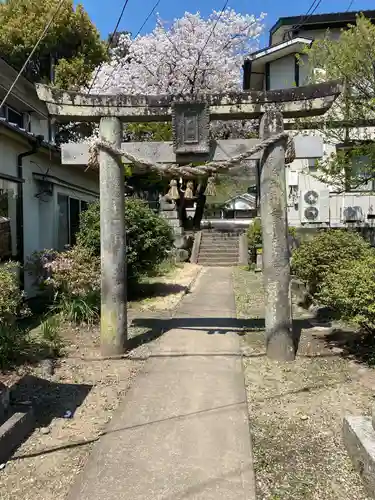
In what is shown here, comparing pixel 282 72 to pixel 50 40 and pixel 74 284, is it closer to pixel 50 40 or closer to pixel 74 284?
pixel 50 40

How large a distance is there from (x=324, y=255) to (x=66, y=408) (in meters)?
5.09

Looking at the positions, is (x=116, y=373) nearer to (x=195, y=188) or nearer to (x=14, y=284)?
(x=14, y=284)

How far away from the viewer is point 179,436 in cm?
381

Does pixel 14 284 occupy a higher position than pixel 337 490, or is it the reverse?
pixel 14 284

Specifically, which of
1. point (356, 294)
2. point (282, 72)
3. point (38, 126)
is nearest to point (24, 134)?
point (38, 126)

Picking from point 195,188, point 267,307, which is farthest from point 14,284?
point 195,188

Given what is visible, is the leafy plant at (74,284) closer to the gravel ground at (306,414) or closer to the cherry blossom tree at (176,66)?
the gravel ground at (306,414)

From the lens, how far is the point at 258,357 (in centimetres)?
605

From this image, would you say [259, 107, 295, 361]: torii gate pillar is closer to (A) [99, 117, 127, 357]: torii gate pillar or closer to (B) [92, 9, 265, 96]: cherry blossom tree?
(A) [99, 117, 127, 357]: torii gate pillar

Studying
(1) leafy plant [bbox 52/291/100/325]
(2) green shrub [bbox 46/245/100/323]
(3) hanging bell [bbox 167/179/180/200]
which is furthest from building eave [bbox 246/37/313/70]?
(1) leafy plant [bbox 52/291/100/325]

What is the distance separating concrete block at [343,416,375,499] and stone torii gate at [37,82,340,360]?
239 cm

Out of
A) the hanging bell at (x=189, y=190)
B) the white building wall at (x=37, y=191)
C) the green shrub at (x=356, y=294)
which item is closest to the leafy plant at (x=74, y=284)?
the white building wall at (x=37, y=191)

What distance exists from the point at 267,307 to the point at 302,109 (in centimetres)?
278

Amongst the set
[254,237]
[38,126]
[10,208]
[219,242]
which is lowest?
[219,242]
